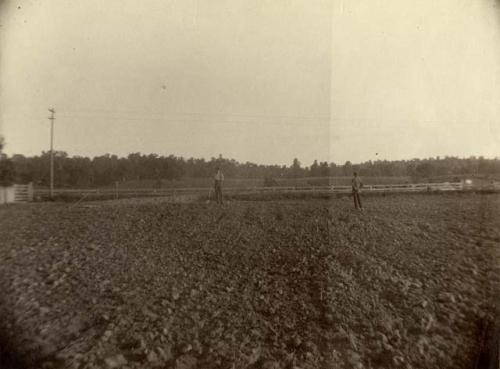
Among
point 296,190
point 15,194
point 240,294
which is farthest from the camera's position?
point 296,190

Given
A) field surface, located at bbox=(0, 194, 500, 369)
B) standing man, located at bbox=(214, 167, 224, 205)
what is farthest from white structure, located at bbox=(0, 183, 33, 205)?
standing man, located at bbox=(214, 167, 224, 205)

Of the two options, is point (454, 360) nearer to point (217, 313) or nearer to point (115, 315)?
point (217, 313)

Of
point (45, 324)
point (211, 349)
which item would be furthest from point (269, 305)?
point (45, 324)

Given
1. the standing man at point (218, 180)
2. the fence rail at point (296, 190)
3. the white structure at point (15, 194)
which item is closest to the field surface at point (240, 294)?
the standing man at point (218, 180)

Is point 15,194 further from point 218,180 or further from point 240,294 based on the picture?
point 240,294

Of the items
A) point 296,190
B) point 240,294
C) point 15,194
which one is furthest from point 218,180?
point 296,190

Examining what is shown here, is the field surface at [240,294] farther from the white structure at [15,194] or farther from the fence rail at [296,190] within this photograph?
the fence rail at [296,190]
